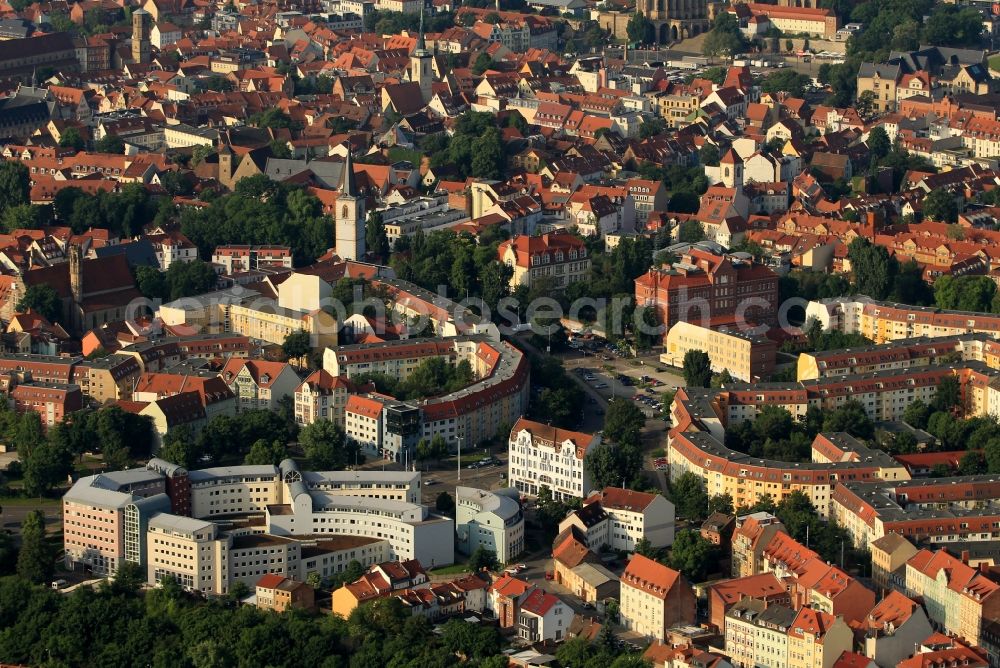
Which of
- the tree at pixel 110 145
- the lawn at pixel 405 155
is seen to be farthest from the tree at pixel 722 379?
the tree at pixel 110 145

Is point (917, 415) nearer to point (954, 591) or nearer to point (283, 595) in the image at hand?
point (954, 591)

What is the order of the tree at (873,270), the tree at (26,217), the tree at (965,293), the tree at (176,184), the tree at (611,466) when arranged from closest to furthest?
the tree at (611,466) < the tree at (965,293) < the tree at (873,270) < the tree at (26,217) < the tree at (176,184)

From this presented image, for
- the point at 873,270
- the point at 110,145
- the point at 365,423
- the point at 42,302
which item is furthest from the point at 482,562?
the point at 110,145

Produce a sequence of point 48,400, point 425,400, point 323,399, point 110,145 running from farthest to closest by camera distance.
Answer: point 110,145, point 48,400, point 425,400, point 323,399

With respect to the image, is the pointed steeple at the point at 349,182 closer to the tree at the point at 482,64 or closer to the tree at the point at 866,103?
the tree at the point at 866,103

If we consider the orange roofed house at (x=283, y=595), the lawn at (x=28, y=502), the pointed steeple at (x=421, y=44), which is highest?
the pointed steeple at (x=421, y=44)

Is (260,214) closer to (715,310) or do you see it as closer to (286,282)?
(286,282)
